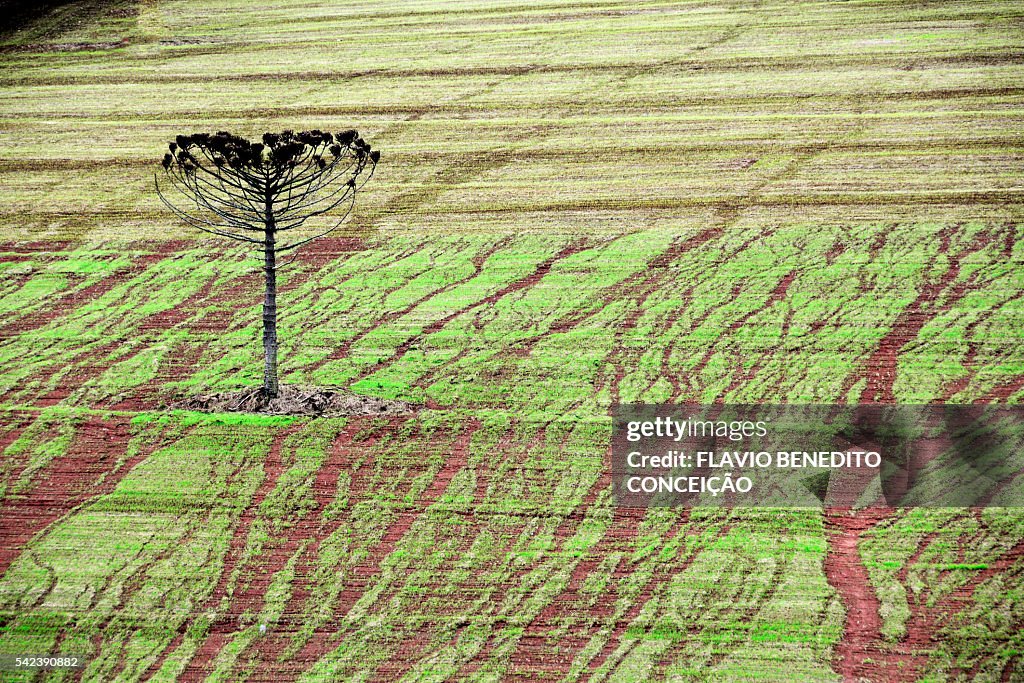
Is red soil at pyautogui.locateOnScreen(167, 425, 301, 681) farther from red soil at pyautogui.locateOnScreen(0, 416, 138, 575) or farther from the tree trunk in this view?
red soil at pyautogui.locateOnScreen(0, 416, 138, 575)

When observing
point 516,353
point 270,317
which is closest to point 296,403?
point 270,317

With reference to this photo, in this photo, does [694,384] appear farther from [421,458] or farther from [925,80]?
[925,80]

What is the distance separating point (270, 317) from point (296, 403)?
104cm

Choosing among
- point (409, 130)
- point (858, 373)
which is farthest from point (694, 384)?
point (409, 130)

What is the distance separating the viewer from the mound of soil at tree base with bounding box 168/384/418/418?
1104 centimetres

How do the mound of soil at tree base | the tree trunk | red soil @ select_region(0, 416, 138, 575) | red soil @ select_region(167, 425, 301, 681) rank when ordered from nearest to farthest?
red soil @ select_region(167, 425, 301, 681), red soil @ select_region(0, 416, 138, 575), the tree trunk, the mound of soil at tree base

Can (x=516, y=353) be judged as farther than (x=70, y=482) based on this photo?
Yes

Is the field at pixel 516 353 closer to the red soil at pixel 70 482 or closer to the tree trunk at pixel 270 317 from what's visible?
the red soil at pixel 70 482

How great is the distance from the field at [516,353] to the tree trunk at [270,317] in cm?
67

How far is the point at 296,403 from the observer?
36.6ft

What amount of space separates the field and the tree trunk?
0.67m

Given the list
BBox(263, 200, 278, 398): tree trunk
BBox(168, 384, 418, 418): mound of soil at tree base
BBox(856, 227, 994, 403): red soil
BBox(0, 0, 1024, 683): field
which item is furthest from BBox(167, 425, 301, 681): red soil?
BBox(856, 227, 994, 403): red soil

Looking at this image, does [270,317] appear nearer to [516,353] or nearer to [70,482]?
[70,482]

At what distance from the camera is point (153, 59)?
26.6 meters
